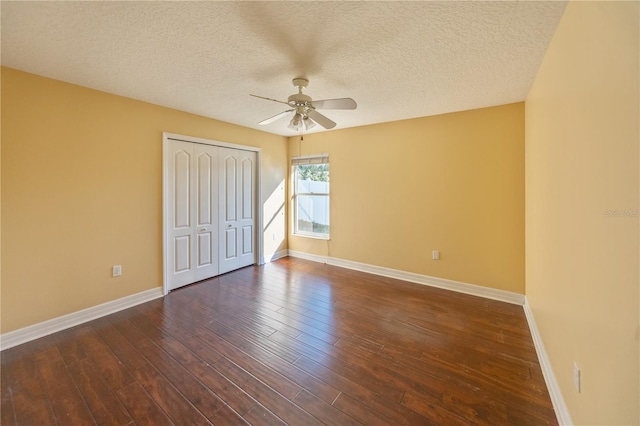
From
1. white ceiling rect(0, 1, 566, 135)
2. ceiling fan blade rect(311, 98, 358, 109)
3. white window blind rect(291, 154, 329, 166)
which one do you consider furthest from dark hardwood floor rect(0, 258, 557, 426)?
white window blind rect(291, 154, 329, 166)

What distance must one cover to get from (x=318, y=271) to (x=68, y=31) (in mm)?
3930

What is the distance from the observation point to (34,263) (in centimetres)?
247

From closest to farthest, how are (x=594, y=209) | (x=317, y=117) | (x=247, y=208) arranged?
(x=594, y=209) → (x=317, y=117) → (x=247, y=208)

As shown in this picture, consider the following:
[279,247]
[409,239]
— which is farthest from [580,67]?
[279,247]

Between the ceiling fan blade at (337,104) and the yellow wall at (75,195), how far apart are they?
2244 mm

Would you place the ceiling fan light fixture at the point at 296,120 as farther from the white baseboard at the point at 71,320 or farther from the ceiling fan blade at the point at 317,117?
the white baseboard at the point at 71,320

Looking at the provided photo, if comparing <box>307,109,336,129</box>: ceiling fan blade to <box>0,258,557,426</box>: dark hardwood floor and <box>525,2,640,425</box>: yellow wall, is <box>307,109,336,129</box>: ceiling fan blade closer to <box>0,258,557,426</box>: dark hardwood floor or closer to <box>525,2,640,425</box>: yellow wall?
<box>525,2,640,425</box>: yellow wall

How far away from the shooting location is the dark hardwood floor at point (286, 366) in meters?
1.63

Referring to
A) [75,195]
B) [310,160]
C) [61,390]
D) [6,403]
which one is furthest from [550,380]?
[75,195]

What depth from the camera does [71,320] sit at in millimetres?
2676

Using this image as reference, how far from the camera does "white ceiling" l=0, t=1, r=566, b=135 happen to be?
1.60 metres

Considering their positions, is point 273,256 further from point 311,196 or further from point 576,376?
point 576,376

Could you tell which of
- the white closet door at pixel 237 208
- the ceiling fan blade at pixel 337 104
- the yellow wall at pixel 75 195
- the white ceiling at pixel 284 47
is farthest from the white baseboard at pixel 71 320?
the ceiling fan blade at pixel 337 104

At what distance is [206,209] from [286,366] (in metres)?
2.74
